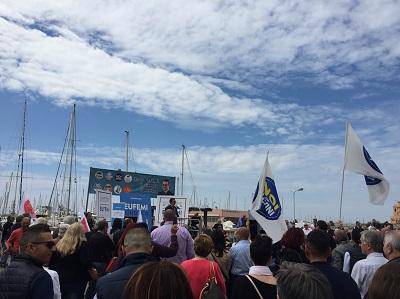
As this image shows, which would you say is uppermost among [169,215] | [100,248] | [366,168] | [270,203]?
[366,168]

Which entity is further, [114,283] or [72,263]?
[72,263]

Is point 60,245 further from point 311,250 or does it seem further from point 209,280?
point 311,250

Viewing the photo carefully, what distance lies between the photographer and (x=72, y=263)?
7.34 metres

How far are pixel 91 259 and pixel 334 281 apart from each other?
15.0 ft

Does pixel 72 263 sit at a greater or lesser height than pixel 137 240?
lesser

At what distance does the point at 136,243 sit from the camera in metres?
4.35

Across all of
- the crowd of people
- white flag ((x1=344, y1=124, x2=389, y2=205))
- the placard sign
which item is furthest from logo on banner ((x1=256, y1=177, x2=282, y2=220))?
the placard sign

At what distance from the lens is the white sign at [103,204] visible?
15.7 m

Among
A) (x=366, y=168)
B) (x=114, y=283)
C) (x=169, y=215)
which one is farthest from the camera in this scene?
(x=366, y=168)

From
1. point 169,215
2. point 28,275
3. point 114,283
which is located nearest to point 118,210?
point 169,215

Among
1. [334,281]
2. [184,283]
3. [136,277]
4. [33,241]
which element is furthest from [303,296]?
[33,241]

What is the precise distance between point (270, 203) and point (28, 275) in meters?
6.89

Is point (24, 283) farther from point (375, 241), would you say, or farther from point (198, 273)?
point (375, 241)

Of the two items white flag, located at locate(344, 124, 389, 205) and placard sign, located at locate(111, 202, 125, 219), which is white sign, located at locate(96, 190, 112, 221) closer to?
placard sign, located at locate(111, 202, 125, 219)
